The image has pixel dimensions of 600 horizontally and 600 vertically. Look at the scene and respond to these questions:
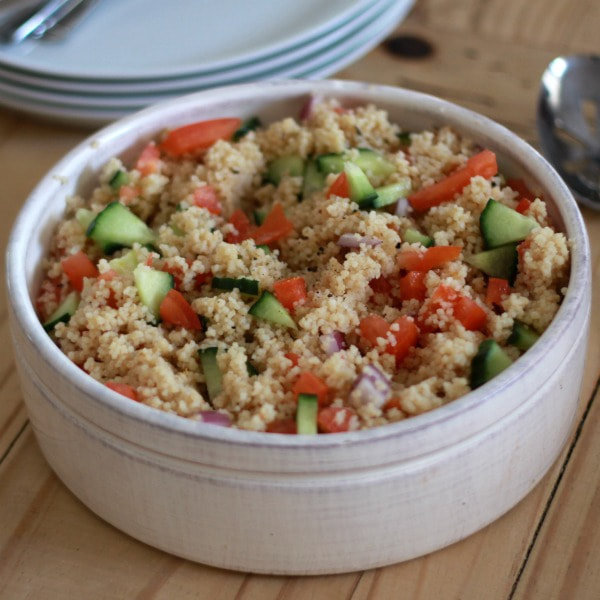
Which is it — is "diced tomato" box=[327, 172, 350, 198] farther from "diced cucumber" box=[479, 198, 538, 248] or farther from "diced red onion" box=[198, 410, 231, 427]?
"diced red onion" box=[198, 410, 231, 427]

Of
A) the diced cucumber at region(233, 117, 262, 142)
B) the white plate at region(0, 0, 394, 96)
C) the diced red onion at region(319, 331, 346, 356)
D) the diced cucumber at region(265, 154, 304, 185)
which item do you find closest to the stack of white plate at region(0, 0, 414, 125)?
the white plate at region(0, 0, 394, 96)

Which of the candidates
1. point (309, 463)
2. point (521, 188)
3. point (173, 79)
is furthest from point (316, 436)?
point (173, 79)

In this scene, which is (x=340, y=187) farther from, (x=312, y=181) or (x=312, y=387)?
(x=312, y=387)

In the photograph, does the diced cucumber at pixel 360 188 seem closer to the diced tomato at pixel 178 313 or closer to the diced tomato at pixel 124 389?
the diced tomato at pixel 178 313

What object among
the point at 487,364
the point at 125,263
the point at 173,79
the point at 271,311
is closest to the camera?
the point at 487,364

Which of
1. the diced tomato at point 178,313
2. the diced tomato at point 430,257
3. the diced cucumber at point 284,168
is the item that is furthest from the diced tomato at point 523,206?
the diced tomato at point 178,313
